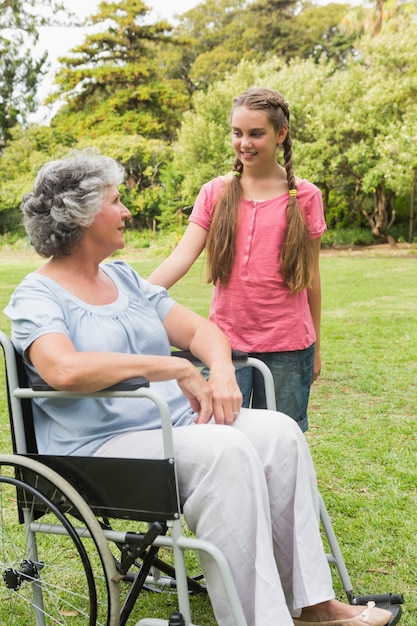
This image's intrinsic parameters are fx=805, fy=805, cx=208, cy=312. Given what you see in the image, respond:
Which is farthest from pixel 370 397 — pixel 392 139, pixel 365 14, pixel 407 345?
pixel 365 14

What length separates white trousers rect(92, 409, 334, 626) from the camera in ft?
5.87

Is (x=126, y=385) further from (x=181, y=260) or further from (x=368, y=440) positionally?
(x=368, y=440)

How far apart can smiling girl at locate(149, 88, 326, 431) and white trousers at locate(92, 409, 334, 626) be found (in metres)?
0.69

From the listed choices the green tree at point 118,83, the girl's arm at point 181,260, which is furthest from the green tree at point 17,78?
the girl's arm at point 181,260

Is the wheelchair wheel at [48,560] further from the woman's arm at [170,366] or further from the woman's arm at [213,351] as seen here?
the woman's arm at [213,351]

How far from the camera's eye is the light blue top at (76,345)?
1.97 m

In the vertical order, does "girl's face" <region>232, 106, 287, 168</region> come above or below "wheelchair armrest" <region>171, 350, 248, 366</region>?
above

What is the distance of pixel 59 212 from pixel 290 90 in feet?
56.4

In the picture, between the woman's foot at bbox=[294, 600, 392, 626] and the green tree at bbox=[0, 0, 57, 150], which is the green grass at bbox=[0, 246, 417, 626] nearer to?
the woman's foot at bbox=[294, 600, 392, 626]

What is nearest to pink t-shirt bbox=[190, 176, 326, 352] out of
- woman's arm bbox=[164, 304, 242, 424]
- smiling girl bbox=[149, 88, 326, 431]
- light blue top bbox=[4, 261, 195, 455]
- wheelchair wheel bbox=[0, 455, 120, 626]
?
smiling girl bbox=[149, 88, 326, 431]

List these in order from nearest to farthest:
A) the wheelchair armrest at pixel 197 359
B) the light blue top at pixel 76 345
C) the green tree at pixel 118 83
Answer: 1. the light blue top at pixel 76 345
2. the wheelchair armrest at pixel 197 359
3. the green tree at pixel 118 83

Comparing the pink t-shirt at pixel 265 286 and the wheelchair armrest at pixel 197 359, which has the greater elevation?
the pink t-shirt at pixel 265 286

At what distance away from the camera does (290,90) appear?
18406 mm

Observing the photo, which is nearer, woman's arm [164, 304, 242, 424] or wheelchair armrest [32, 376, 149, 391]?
wheelchair armrest [32, 376, 149, 391]
